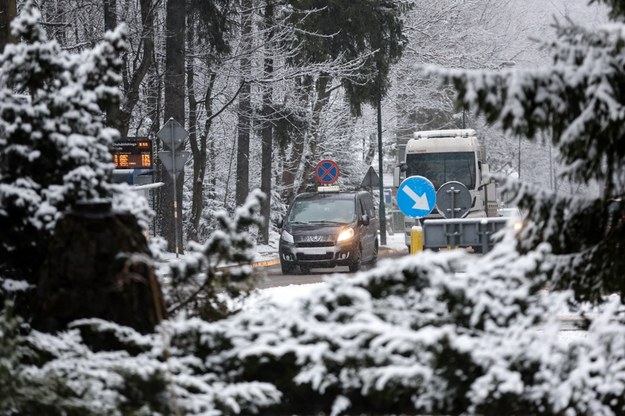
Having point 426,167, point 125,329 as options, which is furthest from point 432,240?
point 426,167

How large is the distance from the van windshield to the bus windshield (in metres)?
5.65

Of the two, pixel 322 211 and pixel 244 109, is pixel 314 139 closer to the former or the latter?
pixel 244 109

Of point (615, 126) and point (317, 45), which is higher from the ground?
point (317, 45)

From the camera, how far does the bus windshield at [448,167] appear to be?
3284cm

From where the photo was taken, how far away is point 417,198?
784 inches

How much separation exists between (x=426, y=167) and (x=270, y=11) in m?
6.43

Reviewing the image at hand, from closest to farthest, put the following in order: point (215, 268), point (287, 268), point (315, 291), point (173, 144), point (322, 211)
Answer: point (315, 291) → point (215, 268) → point (173, 144) → point (287, 268) → point (322, 211)

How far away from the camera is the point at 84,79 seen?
267 inches

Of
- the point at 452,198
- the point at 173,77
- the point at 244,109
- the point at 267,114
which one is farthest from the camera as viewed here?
→ the point at 267,114

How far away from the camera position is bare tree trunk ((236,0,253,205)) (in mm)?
34031

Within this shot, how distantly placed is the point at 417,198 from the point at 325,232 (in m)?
6.88

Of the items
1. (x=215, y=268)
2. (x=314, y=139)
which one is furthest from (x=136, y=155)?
(x=314, y=139)

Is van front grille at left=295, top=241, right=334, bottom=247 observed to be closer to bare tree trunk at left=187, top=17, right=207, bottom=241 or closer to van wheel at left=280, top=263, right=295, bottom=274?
van wheel at left=280, top=263, right=295, bottom=274

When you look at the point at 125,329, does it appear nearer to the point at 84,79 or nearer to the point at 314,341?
the point at 314,341
